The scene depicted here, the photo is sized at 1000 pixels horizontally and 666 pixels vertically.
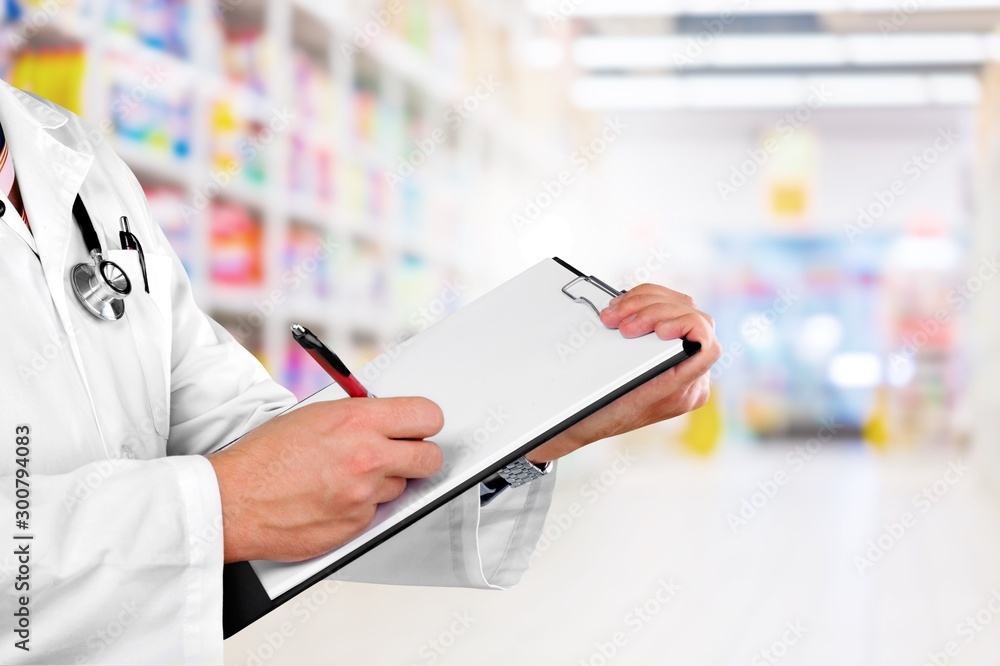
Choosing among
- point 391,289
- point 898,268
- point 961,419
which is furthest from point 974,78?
point 391,289

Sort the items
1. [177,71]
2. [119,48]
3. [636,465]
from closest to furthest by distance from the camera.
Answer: [119,48]
[177,71]
[636,465]

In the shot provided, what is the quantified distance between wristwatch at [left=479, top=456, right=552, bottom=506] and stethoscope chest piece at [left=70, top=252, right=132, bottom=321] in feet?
1.27

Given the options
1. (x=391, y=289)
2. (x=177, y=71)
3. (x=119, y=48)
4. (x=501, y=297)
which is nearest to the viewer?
(x=501, y=297)

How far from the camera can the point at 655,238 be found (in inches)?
380

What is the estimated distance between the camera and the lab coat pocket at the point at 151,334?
875mm

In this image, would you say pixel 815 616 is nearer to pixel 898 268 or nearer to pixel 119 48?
pixel 119 48

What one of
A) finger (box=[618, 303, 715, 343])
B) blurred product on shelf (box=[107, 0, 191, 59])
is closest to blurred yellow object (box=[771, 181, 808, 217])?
blurred product on shelf (box=[107, 0, 191, 59])

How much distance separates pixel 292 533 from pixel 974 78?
356 inches

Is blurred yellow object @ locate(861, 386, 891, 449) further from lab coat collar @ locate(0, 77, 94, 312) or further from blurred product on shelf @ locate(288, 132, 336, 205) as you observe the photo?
lab coat collar @ locate(0, 77, 94, 312)

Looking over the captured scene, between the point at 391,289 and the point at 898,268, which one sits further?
the point at 898,268

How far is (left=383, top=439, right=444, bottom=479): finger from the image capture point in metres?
0.64

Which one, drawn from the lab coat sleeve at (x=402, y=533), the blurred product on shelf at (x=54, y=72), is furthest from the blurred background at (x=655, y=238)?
the lab coat sleeve at (x=402, y=533)

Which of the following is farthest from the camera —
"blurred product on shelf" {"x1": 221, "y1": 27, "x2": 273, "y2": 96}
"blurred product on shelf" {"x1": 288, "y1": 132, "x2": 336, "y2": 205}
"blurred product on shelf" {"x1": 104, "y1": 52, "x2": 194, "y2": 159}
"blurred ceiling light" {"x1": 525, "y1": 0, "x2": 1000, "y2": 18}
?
"blurred ceiling light" {"x1": 525, "y1": 0, "x2": 1000, "y2": 18}

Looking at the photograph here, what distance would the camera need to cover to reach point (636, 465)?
318 inches
